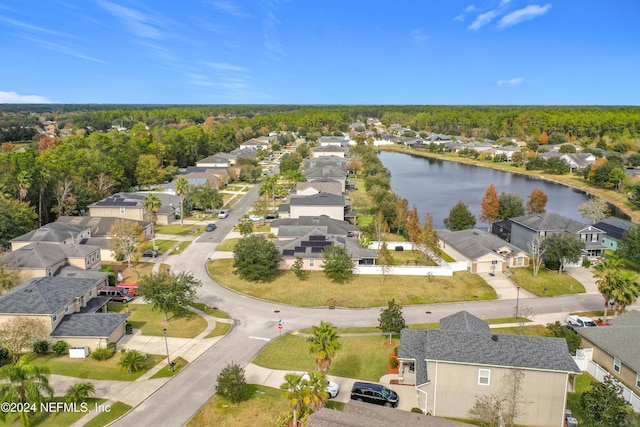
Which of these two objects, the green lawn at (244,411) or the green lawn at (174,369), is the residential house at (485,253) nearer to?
the green lawn at (244,411)

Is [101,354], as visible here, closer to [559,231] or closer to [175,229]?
[175,229]

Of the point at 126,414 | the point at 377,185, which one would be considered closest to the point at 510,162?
the point at 377,185

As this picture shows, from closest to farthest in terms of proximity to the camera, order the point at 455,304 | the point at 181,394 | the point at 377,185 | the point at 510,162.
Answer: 1. the point at 181,394
2. the point at 455,304
3. the point at 377,185
4. the point at 510,162

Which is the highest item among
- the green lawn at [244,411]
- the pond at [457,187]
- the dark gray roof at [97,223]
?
the dark gray roof at [97,223]

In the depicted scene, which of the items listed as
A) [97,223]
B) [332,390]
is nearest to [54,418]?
[332,390]

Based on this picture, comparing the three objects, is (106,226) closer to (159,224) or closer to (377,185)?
(159,224)

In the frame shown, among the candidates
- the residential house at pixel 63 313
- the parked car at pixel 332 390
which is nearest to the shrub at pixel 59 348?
the residential house at pixel 63 313

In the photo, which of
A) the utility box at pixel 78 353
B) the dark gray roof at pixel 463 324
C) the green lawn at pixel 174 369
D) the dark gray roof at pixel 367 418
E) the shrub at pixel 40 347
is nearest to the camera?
the dark gray roof at pixel 367 418
